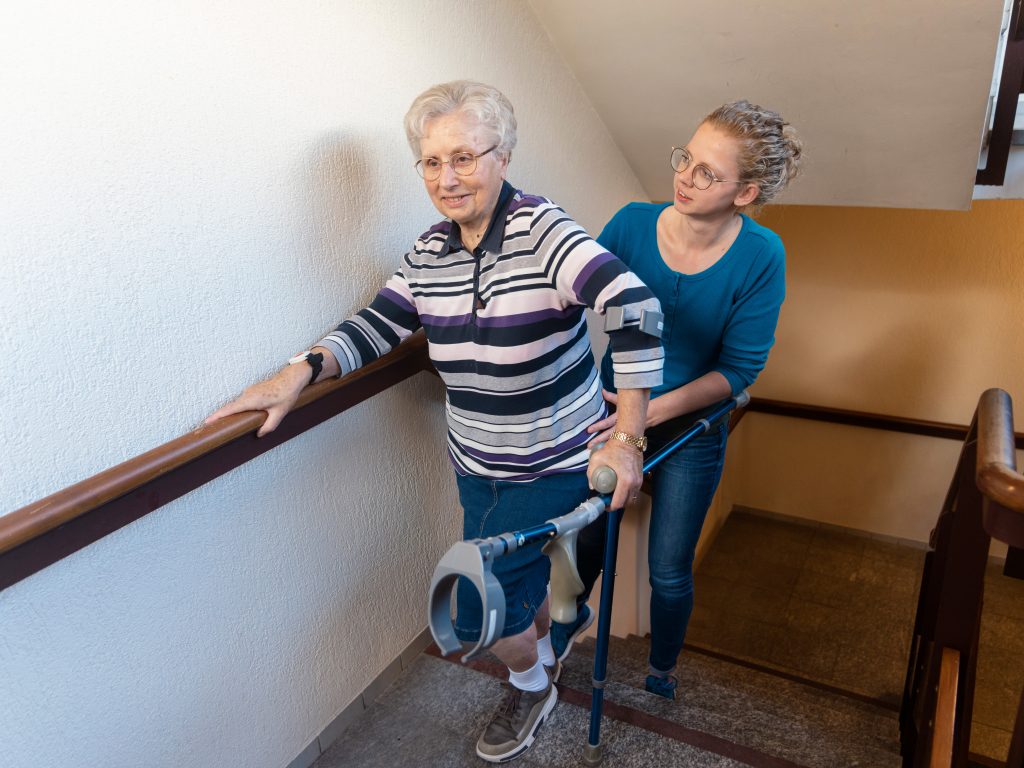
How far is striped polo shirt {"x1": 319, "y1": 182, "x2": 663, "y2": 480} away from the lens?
150 cm

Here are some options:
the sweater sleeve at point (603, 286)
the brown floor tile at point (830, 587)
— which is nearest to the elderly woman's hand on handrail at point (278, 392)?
the sweater sleeve at point (603, 286)

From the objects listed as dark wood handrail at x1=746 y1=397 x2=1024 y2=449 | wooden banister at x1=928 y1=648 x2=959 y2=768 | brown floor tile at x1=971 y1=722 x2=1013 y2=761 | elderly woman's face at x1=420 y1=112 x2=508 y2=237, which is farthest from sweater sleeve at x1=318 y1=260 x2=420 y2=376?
dark wood handrail at x1=746 y1=397 x2=1024 y2=449

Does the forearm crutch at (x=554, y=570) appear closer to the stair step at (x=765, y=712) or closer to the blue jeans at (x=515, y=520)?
the blue jeans at (x=515, y=520)

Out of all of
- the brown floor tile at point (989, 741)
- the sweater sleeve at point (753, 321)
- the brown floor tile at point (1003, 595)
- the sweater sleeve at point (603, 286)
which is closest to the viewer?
the sweater sleeve at point (603, 286)

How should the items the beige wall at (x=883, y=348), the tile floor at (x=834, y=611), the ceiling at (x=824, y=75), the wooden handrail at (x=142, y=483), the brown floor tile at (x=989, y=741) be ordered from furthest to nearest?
the beige wall at (x=883, y=348), the tile floor at (x=834, y=611), the brown floor tile at (x=989, y=741), the ceiling at (x=824, y=75), the wooden handrail at (x=142, y=483)

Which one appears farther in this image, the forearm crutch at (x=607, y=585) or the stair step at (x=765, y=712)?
the stair step at (x=765, y=712)

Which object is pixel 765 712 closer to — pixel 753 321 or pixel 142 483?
pixel 753 321

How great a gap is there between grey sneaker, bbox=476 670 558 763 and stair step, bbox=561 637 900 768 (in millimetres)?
257

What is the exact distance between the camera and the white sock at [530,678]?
1864mm

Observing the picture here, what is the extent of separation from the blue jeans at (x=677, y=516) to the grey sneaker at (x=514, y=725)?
25 cm

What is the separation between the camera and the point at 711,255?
1812 mm

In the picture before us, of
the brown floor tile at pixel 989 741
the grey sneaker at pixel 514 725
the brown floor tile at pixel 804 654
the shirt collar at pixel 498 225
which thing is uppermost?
the shirt collar at pixel 498 225

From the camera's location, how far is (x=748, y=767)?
181cm

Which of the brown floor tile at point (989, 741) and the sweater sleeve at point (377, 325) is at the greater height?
the sweater sleeve at point (377, 325)
